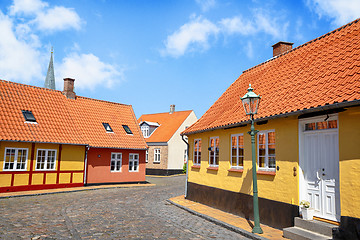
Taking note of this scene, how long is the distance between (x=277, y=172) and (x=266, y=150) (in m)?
0.94

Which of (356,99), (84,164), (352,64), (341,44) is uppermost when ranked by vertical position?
(341,44)

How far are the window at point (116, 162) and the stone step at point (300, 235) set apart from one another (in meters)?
16.6

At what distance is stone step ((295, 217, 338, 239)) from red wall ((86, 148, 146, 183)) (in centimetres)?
1600

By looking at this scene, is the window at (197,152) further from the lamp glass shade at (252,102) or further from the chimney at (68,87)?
the chimney at (68,87)

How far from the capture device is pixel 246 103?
8.48 meters

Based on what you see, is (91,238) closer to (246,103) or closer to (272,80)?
(246,103)

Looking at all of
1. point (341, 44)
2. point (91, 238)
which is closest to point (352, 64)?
point (341, 44)

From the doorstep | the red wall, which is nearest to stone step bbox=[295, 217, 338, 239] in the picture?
the doorstep

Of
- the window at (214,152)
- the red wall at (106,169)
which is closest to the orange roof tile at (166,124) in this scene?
the red wall at (106,169)

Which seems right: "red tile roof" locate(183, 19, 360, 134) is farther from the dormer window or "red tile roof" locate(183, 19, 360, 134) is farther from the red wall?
the dormer window

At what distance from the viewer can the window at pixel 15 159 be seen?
1652 centimetres

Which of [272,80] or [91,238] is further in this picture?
[272,80]

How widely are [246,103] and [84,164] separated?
14800 millimetres

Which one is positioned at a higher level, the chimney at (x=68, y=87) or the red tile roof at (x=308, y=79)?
the chimney at (x=68, y=87)
